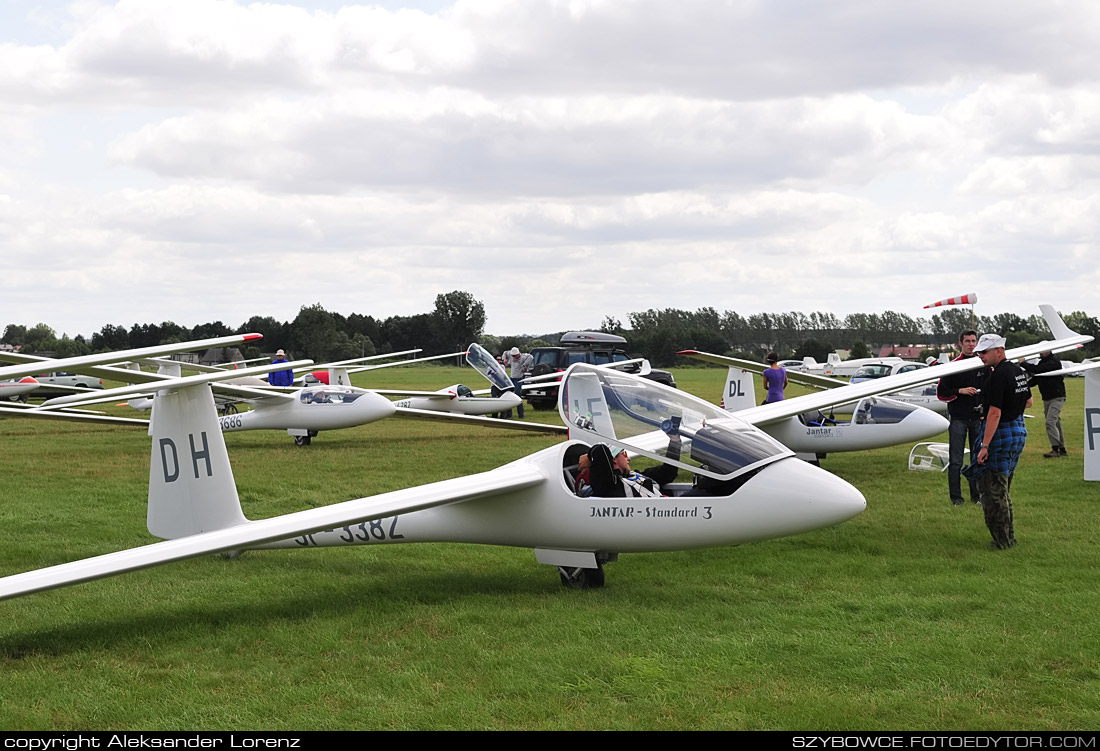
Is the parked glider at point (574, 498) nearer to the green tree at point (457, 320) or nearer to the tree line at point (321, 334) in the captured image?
the tree line at point (321, 334)

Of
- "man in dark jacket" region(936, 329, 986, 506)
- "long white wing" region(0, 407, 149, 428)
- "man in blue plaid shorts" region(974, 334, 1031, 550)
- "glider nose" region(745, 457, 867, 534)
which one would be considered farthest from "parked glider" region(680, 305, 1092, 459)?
"long white wing" region(0, 407, 149, 428)

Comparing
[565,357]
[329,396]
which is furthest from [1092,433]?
[565,357]

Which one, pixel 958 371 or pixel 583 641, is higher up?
pixel 958 371

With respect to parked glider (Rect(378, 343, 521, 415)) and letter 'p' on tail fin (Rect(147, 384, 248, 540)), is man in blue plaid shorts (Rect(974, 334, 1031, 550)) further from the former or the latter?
parked glider (Rect(378, 343, 521, 415))

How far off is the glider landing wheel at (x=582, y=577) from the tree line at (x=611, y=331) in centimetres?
5837

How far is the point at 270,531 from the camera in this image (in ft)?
21.8

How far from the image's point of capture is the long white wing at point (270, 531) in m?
5.77

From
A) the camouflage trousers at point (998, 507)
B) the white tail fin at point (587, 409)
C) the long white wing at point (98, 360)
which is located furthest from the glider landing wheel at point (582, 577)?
the camouflage trousers at point (998, 507)

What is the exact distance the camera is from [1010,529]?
9234 millimetres

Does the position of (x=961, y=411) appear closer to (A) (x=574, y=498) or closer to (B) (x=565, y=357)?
(A) (x=574, y=498)

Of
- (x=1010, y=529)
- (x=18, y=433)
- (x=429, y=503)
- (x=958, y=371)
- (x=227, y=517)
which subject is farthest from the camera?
(x=18, y=433)

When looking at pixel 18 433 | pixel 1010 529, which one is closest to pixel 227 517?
pixel 1010 529

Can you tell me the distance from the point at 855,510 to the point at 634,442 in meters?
1.70
